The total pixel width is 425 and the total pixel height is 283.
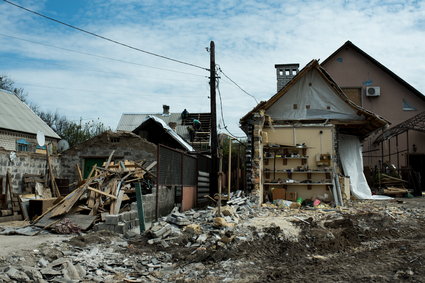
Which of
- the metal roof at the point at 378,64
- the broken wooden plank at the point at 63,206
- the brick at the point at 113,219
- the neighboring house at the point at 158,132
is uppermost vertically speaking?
the metal roof at the point at 378,64

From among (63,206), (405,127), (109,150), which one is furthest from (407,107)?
(63,206)

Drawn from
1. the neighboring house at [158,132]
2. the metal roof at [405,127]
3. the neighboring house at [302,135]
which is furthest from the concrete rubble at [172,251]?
the neighboring house at [158,132]

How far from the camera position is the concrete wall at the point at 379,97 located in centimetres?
2422

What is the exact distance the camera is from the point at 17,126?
2298 cm

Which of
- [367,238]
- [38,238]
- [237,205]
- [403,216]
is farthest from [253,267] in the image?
[403,216]

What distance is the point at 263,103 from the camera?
1567cm

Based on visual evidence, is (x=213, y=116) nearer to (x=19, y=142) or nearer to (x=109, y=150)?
(x=109, y=150)

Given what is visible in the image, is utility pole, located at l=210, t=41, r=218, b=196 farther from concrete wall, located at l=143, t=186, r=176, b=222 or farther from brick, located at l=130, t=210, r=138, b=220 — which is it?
brick, located at l=130, t=210, r=138, b=220

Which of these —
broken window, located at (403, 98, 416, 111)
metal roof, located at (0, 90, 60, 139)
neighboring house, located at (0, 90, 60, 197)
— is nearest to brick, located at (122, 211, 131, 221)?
neighboring house, located at (0, 90, 60, 197)

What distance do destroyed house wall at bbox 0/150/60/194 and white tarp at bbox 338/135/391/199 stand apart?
12.3 m

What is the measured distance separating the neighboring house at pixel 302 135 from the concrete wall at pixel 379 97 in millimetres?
8693

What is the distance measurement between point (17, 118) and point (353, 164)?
18.7 metres

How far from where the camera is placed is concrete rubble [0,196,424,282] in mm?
6051

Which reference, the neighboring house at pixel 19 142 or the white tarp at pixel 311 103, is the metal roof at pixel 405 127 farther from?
the neighboring house at pixel 19 142
